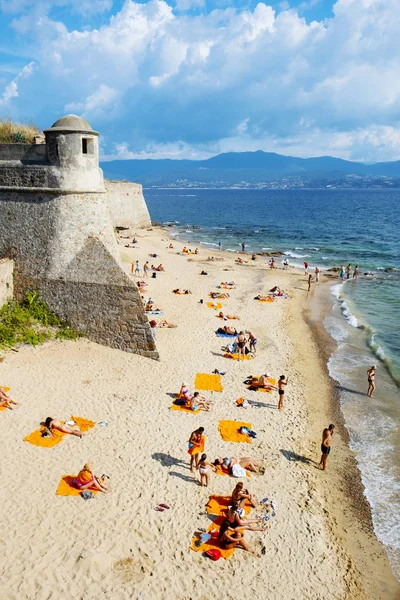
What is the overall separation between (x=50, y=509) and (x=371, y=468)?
8.15 metres

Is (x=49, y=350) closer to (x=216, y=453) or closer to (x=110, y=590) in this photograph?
(x=216, y=453)

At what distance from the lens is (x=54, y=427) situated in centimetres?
1076

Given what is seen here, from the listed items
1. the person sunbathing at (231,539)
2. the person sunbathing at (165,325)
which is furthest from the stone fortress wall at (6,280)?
the person sunbathing at (231,539)

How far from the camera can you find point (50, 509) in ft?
28.2

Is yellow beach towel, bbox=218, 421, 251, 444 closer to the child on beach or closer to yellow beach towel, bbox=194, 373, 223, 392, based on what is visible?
the child on beach

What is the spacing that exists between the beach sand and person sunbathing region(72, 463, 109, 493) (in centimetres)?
28

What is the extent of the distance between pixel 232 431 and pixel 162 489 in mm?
3039

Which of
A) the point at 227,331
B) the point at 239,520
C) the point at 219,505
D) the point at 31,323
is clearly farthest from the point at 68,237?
the point at 239,520

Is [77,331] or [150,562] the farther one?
[77,331]

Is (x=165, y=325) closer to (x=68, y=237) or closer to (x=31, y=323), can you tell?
(x=31, y=323)

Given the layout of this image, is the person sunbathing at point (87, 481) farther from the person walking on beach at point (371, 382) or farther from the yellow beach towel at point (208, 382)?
the person walking on beach at point (371, 382)

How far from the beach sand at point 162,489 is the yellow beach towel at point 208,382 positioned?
0.28 metres

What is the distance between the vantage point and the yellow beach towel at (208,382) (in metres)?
14.2

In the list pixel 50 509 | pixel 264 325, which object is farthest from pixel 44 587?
pixel 264 325
